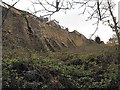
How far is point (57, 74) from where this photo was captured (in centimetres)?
1248

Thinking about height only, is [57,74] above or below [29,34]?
below

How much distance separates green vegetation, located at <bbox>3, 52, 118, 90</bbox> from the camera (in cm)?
1152

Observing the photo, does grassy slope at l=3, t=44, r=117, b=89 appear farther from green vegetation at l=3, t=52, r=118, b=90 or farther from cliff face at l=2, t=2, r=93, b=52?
cliff face at l=2, t=2, r=93, b=52

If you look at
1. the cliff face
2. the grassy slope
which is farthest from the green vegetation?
the cliff face

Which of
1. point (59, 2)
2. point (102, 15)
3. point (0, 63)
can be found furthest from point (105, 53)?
point (59, 2)

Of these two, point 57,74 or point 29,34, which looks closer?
point 57,74

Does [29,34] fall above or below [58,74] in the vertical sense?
above

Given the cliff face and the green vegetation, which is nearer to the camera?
the green vegetation

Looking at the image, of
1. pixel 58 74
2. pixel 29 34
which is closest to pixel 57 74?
pixel 58 74

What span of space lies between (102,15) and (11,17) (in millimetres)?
14073

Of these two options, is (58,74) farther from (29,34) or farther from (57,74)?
(29,34)

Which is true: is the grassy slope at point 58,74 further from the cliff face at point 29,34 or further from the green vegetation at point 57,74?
the cliff face at point 29,34

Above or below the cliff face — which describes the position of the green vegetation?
below

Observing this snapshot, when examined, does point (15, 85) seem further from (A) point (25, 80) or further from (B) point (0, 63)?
(B) point (0, 63)
